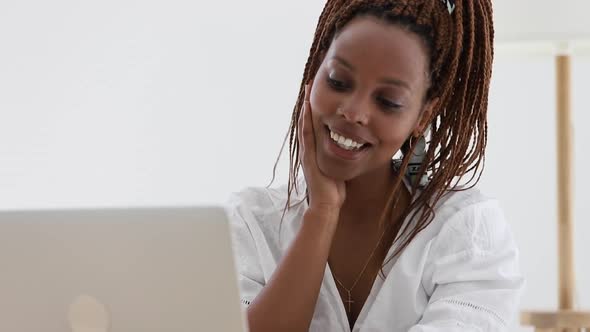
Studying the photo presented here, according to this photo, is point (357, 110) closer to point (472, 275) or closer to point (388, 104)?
point (388, 104)

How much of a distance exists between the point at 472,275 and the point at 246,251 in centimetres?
43

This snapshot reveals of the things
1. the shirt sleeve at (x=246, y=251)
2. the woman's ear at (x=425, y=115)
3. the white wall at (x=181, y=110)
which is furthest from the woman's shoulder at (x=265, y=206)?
the white wall at (x=181, y=110)

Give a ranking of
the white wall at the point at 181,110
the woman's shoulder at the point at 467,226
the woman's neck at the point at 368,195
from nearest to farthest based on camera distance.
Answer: the woman's shoulder at the point at 467,226, the woman's neck at the point at 368,195, the white wall at the point at 181,110

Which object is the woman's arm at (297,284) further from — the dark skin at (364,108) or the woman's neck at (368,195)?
the woman's neck at (368,195)

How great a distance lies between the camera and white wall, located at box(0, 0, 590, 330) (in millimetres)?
2389

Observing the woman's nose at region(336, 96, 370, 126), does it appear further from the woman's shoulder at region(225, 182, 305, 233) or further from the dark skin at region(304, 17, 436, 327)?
the woman's shoulder at region(225, 182, 305, 233)

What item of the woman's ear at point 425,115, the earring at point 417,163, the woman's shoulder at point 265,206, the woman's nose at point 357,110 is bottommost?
the woman's shoulder at point 265,206

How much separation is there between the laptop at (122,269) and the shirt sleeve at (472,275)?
0.59 m

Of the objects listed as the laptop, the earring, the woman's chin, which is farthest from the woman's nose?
the laptop

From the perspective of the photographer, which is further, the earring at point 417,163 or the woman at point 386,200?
the earring at point 417,163

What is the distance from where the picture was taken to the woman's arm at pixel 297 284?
4.81 feet

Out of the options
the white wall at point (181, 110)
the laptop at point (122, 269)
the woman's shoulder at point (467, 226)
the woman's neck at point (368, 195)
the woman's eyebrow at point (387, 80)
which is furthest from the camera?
the white wall at point (181, 110)

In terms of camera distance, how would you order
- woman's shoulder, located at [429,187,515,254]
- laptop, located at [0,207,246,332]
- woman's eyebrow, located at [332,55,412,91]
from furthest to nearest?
woman's shoulder, located at [429,187,515,254], woman's eyebrow, located at [332,55,412,91], laptop, located at [0,207,246,332]

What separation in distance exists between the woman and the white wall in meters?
0.91
